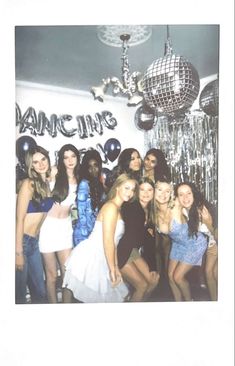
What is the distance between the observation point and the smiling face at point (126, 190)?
1659 mm

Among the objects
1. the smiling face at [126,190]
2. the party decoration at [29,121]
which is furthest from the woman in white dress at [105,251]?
the party decoration at [29,121]

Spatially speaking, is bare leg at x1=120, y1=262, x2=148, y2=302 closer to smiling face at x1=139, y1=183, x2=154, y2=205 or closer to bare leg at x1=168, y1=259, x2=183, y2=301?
bare leg at x1=168, y1=259, x2=183, y2=301

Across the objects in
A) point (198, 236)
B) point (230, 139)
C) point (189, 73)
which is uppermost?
point (189, 73)

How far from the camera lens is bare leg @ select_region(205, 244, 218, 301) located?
168 cm

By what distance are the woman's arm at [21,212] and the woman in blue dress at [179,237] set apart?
1.41ft

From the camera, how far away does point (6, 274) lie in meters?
1.66

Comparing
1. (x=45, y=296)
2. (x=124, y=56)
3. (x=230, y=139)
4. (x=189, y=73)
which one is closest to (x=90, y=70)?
(x=124, y=56)

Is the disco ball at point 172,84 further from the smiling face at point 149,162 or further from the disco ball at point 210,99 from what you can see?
the smiling face at point 149,162

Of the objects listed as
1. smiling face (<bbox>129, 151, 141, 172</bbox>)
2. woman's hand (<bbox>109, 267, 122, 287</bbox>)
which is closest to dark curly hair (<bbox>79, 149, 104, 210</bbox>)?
smiling face (<bbox>129, 151, 141, 172</bbox>)

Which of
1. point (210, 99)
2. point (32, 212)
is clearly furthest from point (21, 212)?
point (210, 99)

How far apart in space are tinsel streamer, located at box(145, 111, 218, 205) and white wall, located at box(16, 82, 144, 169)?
0.09 meters

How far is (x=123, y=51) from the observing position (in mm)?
1646
